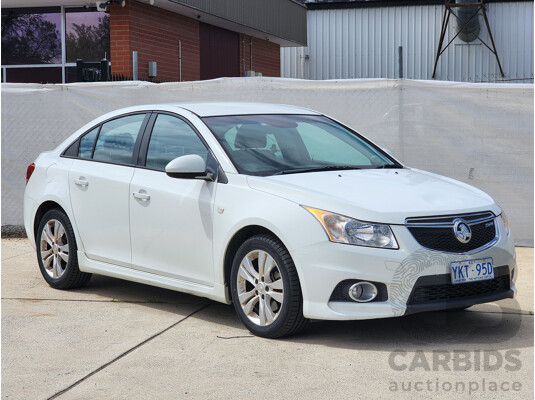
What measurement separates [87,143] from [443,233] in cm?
345

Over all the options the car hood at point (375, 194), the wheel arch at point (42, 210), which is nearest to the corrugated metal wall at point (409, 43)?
the wheel arch at point (42, 210)

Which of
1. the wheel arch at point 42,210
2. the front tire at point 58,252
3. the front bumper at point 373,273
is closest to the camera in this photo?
the front bumper at point 373,273

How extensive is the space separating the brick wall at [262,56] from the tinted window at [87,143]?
1482 centimetres

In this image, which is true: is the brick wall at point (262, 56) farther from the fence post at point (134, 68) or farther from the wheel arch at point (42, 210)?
the wheel arch at point (42, 210)

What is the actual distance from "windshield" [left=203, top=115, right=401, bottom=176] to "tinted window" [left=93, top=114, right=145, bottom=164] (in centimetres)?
78

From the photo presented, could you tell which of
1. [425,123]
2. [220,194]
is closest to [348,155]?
[220,194]

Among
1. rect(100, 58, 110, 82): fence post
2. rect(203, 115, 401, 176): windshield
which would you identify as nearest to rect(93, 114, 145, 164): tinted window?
rect(203, 115, 401, 176): windshield

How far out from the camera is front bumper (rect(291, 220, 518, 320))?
221 inches

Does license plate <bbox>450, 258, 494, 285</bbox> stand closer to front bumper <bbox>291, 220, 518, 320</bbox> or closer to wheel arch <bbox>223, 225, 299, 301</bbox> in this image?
front bumper <bbox>291, 220, 518, 320</bbox>

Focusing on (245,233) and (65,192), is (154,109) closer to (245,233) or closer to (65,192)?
(65,192)

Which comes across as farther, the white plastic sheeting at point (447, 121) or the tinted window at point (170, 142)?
the white plastic sheeting at point (447, 121)

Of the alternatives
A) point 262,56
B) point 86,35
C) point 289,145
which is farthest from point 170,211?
point 262,56

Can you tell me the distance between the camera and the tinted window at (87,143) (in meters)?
7.81

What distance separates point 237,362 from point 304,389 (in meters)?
0.68
